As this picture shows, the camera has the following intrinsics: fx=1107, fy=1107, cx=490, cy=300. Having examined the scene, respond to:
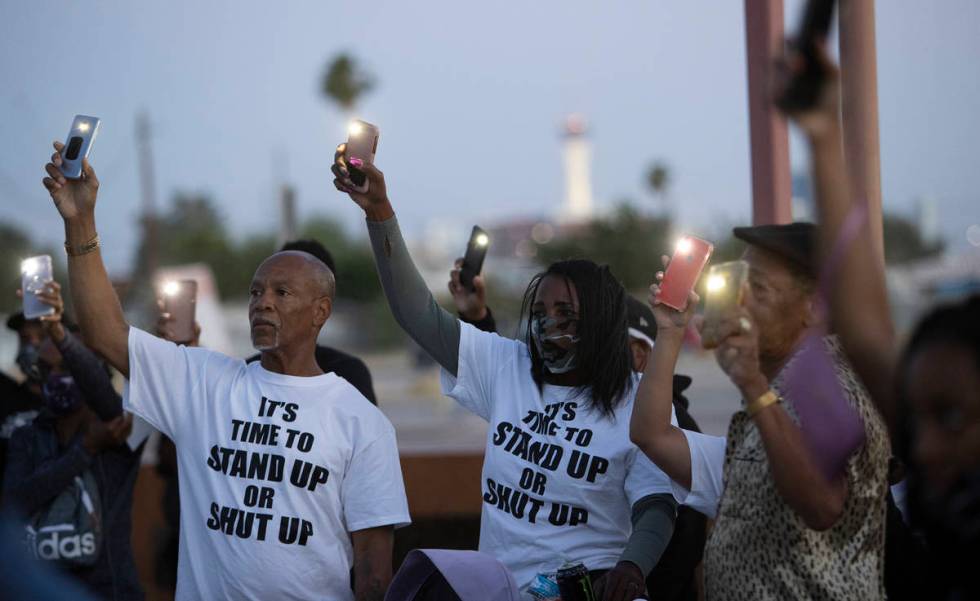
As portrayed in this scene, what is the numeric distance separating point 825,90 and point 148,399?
8.27ft

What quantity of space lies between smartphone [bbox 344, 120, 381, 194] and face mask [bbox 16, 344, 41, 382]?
7.52ft

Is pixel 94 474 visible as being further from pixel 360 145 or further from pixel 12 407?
pixel 360 145

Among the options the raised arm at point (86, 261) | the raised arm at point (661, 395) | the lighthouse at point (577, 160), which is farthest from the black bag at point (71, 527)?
the lighthouse at point (577, 160)

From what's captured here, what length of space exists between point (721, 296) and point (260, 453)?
1.65 m

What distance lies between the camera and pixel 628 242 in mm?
46062

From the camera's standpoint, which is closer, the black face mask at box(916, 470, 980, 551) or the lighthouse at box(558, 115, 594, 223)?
the black face mask at box(916, 470, 980, 551)

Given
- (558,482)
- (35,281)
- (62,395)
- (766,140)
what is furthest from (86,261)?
(766,140)

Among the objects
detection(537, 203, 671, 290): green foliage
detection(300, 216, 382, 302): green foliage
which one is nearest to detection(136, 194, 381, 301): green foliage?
detection(300, 216, 382, 302): green foliage

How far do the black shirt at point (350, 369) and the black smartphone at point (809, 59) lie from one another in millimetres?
2695

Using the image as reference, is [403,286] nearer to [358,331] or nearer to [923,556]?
[923,556]

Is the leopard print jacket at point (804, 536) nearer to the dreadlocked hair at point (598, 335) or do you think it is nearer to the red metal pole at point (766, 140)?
the dreadlocked hair at point (598, 335)

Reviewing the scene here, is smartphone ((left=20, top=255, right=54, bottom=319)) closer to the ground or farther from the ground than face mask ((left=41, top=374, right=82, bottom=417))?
farther from the ground

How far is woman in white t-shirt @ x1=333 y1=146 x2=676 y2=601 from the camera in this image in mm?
3559

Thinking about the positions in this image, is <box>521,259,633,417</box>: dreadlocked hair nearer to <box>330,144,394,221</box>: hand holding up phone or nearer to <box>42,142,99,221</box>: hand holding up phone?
<box>330,144,394,221</box>: hand holding up phone
